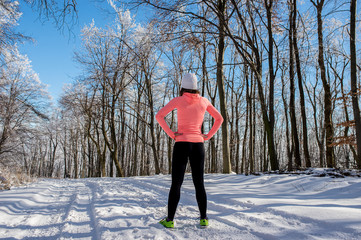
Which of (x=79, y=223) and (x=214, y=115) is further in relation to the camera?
(x=214, y=115)

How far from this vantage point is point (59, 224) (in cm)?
287

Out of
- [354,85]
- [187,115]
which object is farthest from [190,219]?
[354,85]

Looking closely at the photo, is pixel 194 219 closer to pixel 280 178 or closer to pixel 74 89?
pixel 280 178

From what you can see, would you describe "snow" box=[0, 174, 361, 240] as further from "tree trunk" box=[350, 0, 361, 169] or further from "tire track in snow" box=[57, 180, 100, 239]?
"tree trunk" box=[350, 0, 361, 169]

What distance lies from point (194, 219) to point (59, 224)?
180cm

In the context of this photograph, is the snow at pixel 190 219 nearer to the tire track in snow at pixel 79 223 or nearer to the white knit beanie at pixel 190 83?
the tire track in snow at pixel 79 223

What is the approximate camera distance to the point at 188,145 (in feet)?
9.02

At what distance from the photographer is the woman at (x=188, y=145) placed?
2744 millimetres

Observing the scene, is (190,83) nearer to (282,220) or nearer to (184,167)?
(184,167)

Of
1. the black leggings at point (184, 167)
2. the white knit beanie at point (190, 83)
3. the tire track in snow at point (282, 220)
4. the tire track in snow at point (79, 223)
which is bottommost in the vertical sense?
the tire track in snow at point (79, 223)

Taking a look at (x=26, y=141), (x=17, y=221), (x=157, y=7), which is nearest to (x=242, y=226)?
(x=17, y=221)

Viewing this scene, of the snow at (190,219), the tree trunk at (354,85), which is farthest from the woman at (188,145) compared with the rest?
the tree trunk at (354,85)

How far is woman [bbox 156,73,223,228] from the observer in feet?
9.00

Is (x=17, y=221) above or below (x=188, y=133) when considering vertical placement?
below
